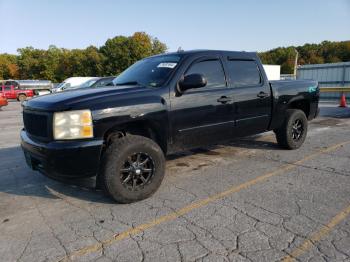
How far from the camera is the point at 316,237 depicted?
302 cm

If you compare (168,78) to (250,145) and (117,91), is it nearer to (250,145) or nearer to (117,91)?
(117,91)

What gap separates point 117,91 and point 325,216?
108 inches

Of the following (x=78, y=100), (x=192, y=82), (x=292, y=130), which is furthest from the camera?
(x=292, y=130)

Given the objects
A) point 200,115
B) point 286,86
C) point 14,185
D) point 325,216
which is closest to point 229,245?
point 325,216

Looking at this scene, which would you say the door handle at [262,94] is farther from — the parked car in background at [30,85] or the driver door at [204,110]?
the parked car in background at [30,85]

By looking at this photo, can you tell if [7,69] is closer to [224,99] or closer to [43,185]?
[43,185]

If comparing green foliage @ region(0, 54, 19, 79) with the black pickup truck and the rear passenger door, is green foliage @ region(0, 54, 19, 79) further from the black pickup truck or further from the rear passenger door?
the rear passenger door

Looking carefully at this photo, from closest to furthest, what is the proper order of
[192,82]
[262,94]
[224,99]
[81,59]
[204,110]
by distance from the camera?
[192,82], [204,110], [224,99], [262,94], [81,59]

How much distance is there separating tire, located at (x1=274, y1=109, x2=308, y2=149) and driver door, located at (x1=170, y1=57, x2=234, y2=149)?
1.65m

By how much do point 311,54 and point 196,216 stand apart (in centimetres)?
7954

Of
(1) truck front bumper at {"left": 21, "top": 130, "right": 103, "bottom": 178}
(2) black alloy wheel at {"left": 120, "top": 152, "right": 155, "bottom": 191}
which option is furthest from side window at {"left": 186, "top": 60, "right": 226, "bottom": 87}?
(1) truck front bumper at {"left": 21, "top": 130, "right": 103, "bottom": 178}

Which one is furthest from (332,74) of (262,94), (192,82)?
(192,82)

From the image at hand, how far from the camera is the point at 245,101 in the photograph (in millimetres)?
5152

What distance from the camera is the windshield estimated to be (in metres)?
4.41
